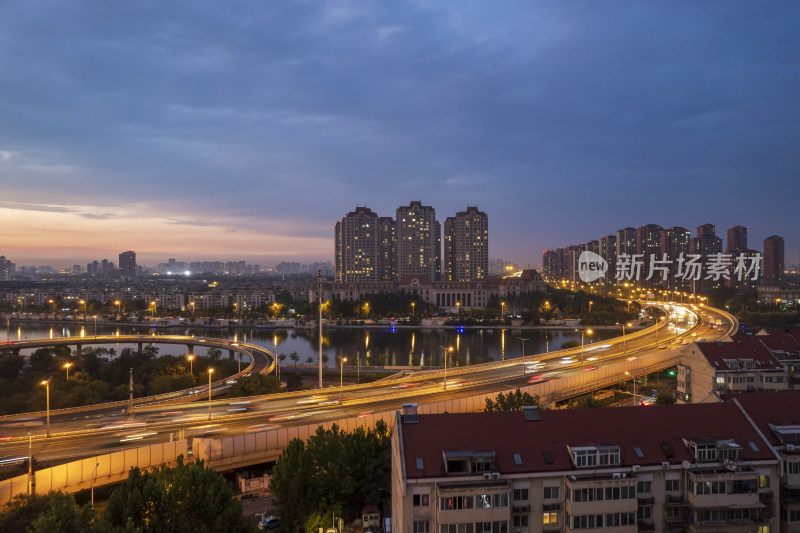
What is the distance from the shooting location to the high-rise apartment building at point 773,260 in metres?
80.9

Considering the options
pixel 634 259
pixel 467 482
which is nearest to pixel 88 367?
pixel 467 482

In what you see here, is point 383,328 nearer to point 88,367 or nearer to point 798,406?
point 88,367

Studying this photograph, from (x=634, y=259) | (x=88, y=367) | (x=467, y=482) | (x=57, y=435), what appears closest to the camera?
(x=467, y=482)

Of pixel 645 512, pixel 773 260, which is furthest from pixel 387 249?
pixel 645 512

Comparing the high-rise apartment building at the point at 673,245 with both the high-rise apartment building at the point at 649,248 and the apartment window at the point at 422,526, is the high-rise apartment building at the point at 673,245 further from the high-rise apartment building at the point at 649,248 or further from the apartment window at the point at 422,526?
the apartment window at the point at 422,526

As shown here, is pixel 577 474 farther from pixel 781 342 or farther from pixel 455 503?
pixel 781 342

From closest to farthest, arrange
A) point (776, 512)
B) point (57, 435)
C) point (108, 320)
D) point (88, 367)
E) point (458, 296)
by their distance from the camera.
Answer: point (776, 512) → point (57, 435) → point (88, 367) → point (108, 320) → point (458, 296)

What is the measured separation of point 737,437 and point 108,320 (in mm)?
65504

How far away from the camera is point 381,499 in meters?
9.83

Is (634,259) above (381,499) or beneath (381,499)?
above

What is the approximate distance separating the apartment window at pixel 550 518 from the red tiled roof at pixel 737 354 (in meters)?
11.4

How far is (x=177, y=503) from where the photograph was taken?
8188 mm

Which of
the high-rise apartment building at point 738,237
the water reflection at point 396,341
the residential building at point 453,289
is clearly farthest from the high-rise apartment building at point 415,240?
the high-rise apartment building at point 738,237

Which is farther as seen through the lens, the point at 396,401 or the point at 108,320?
the point at 108,320
